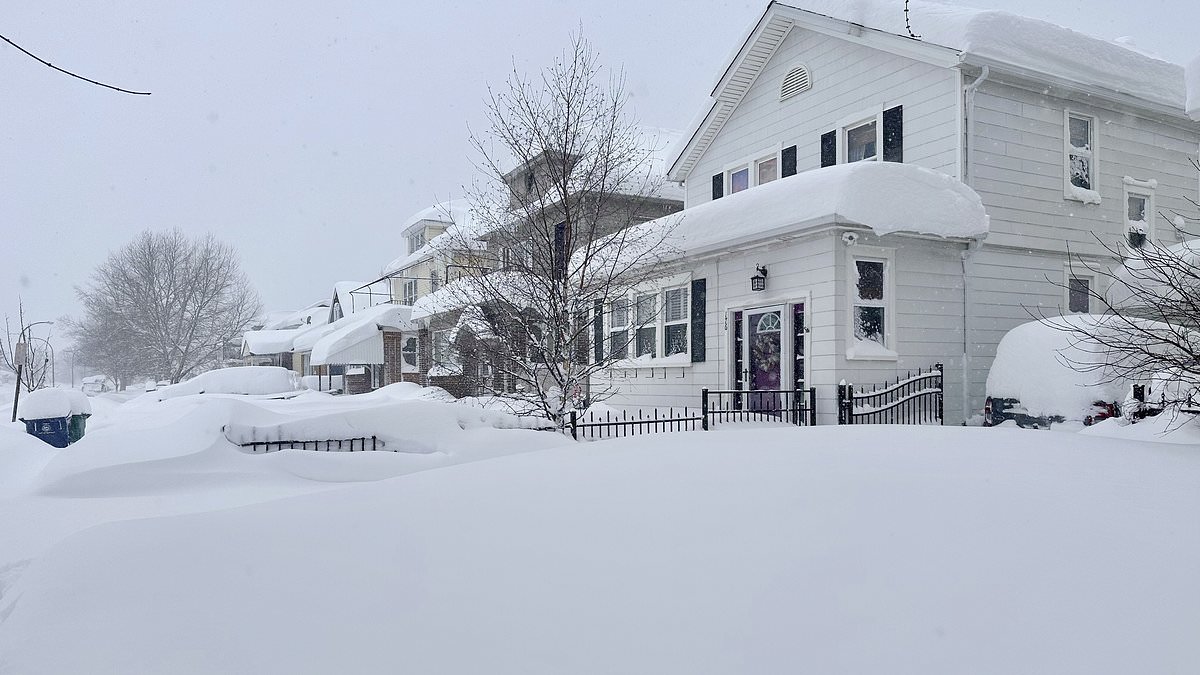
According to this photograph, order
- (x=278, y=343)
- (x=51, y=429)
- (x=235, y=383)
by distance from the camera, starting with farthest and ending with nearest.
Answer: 1. (x=278, y=343)
2. (x=235, y=383)
3. (x=51, y=429)

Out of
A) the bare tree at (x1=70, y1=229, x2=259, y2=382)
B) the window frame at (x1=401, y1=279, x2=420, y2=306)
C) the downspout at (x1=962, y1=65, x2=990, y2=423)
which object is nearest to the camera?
the downspout at (x1=962, y1=65, x2=990, y2=423)

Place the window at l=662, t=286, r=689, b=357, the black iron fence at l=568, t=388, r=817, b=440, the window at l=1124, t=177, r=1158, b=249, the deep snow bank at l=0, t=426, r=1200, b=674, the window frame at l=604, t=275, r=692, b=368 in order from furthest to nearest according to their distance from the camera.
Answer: the window at l=662, t=286, r=689, b=357 < the window frame at l=604, t=275, r=692, b=368 < the window at l=1124, t=177, r=1158, b=249 < the black iron fence at l=568, t=388, r=817, b=440 < the deep snow bank at l=0, t=426, r=1200, b=674

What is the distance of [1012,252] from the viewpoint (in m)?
11.7

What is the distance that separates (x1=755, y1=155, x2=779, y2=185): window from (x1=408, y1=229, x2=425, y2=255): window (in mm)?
22145

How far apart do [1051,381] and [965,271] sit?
292cm

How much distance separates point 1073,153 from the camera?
12391mm

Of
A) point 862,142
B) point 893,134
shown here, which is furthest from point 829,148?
point 893,134

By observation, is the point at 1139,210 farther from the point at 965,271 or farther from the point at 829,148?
the point at 829,148

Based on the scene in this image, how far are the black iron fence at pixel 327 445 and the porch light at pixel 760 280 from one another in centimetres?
644

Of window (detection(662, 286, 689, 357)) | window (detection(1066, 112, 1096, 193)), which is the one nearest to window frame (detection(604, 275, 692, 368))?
window (detection(662, 286, 689, 357))

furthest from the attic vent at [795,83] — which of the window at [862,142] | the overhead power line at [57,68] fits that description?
the overhead power line at [57,68]

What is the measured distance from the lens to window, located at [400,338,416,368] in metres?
27.8

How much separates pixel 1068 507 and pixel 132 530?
443cm

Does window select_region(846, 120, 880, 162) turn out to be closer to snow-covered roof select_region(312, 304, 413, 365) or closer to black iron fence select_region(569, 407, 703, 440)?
black iron fence select_region(569, 407, 703, 440)
